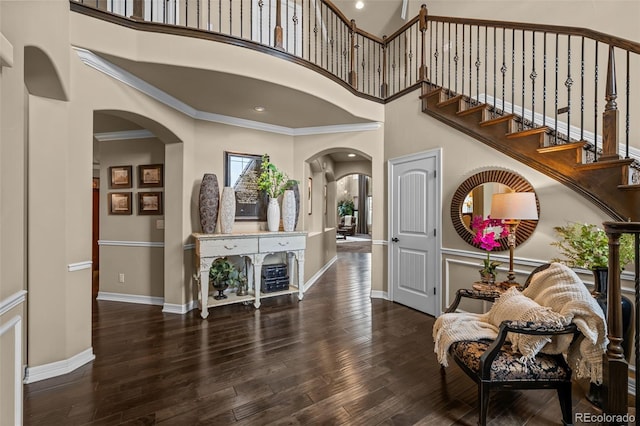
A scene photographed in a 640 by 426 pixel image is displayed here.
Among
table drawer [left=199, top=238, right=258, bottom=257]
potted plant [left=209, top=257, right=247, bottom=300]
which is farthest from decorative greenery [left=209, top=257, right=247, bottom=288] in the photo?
table drawer [left=199, top=238, right=258, bottom=257]

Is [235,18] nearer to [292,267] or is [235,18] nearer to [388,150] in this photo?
[388,150]

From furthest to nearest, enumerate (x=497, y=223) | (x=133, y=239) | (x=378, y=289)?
(x=378, y=289) < (x=133, y=239) < (x=497, y=223)

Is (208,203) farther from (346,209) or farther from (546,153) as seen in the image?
(346,209)

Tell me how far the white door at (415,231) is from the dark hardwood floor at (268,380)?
17.9 inches

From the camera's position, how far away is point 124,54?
2514 millimetres

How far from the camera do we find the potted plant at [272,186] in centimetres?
405

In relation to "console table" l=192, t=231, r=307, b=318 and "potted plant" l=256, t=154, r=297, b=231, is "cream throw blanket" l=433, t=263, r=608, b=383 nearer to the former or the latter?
"console table" l=192, t=231, r=307, b=318

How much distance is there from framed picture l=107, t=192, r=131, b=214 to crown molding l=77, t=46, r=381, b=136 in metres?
0.84

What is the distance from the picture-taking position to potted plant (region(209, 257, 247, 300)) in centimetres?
370

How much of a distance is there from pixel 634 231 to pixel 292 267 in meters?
3.71

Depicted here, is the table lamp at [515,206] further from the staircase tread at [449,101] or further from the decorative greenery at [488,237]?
the staircase tread at [449,101]

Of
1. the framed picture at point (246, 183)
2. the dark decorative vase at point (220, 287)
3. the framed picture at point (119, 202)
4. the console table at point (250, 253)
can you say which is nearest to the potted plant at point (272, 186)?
the framed picture at point (246, 183)

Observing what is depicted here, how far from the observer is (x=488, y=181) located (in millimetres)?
3043

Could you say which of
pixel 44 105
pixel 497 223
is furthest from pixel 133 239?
pixel 497 223
